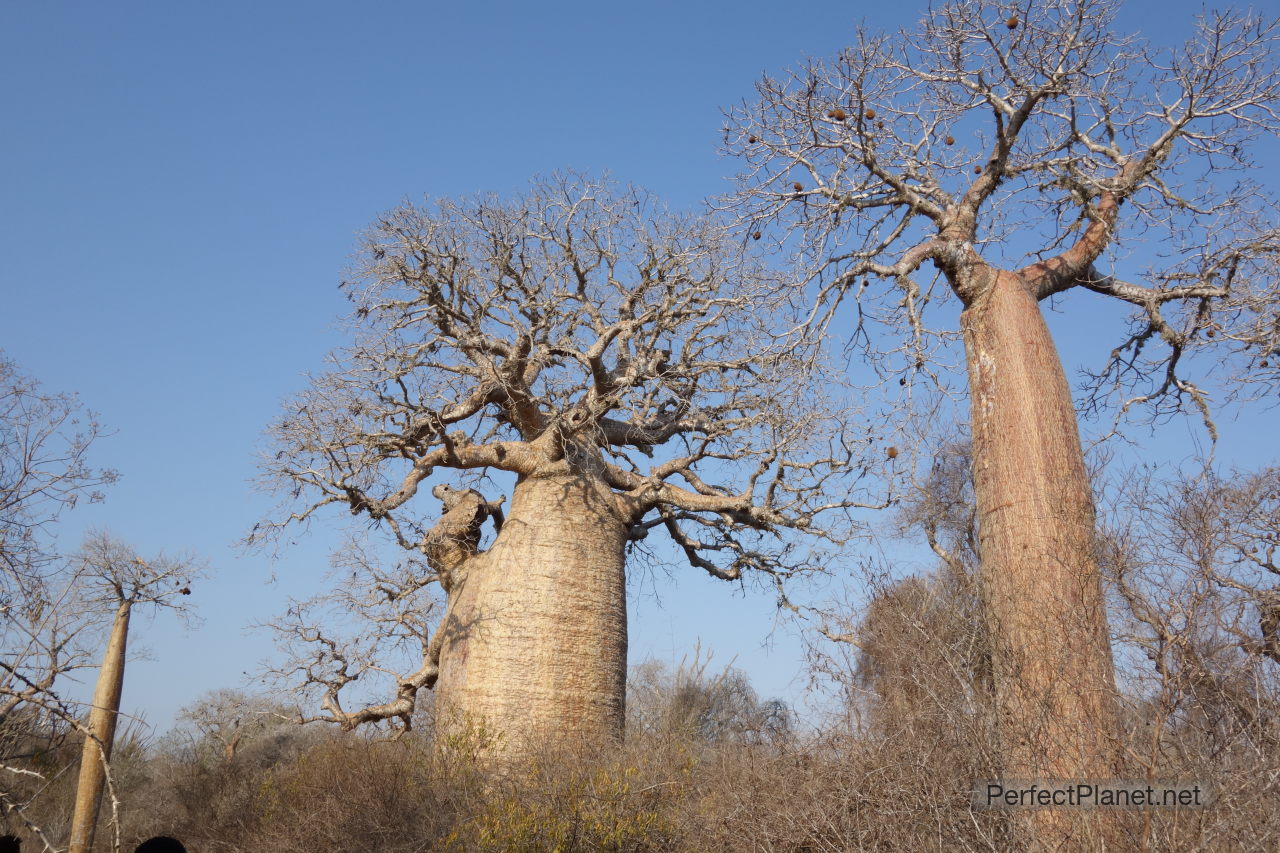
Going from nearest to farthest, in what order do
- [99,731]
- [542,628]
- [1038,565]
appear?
[1038,565] → [542,628] → [99,731]

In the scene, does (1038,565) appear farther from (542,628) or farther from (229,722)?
(229,722)

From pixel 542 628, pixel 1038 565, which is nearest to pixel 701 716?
pixel 542 628

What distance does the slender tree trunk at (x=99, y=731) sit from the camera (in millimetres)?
9148

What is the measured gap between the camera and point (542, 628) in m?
7.79

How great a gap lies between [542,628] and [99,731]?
5081 mm

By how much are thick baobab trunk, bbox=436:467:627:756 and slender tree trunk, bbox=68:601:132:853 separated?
3.67m

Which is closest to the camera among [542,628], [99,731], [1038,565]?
[1038,565]

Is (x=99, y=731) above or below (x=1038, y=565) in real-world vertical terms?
below

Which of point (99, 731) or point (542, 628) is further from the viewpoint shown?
point (99, 731)

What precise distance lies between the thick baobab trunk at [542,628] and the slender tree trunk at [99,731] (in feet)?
12.0

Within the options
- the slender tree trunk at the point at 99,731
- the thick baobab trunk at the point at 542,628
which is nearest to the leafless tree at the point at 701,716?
the thick baobab trunk at the point at 542,628

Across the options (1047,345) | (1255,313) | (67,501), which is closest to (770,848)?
(1047,345)

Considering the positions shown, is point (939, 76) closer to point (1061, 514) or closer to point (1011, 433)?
point (1011, 433)

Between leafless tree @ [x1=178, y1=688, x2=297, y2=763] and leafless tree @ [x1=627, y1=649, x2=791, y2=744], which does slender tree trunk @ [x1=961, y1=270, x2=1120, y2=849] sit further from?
leafless tree @ [x1=178, y1=688, x2=297, y2=763]
